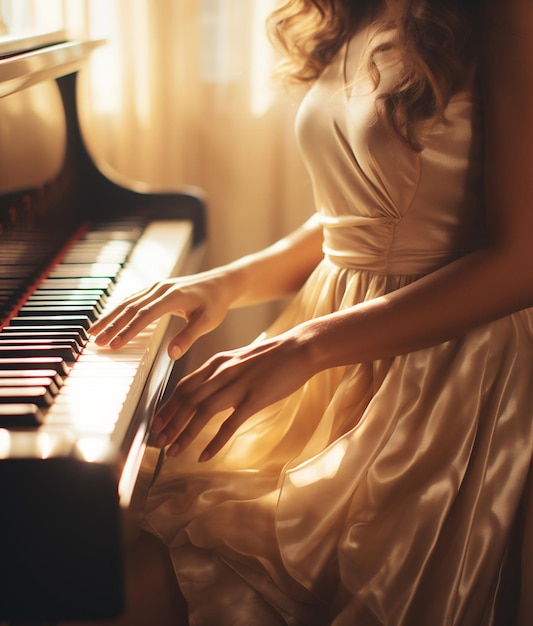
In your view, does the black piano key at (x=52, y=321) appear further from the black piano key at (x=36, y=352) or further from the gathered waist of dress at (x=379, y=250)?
the gathered waist of dress at (x=379, y=250)

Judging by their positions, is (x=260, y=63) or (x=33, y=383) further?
(x=260, y=63)

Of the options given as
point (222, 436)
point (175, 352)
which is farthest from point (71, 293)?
point (222, 436)

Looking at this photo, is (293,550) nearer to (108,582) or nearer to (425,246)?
(108,582)

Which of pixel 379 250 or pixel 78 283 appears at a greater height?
pixel 379 250

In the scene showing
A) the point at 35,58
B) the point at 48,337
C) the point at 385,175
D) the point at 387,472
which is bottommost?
the point at 387,472

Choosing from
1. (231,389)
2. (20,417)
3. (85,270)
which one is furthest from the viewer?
(85,270)

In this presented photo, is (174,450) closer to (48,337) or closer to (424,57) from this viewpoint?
(48,337)

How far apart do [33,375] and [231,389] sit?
0.76 feet

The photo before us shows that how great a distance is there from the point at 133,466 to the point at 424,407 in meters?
0.39

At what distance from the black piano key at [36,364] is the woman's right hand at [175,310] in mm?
91

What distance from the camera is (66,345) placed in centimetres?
97

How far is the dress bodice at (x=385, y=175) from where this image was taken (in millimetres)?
951

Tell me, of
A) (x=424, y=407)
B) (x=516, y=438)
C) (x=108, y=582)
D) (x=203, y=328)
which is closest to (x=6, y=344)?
(x=203, y=328)

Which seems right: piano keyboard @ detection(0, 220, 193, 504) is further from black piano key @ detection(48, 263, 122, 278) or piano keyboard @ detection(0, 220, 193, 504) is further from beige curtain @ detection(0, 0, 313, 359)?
beige curtain @ detection(0, 0, 313, 359)
